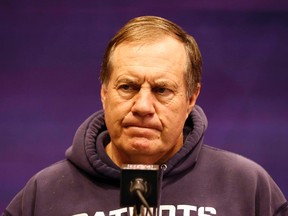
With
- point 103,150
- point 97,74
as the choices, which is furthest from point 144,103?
point 97,74

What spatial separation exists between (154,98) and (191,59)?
0.71 ft

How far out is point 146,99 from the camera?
5.67 ft

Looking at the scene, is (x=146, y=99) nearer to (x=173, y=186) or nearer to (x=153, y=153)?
(x=153, y=153)

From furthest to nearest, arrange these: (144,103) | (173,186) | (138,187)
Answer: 1. (173,186)
2. (144,103)
3. (138,187)

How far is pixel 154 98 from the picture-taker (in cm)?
176

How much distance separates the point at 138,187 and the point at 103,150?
62 cm

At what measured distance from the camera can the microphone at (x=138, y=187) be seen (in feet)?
4.29

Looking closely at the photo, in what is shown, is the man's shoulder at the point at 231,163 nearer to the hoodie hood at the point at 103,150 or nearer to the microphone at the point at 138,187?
the hoodie hood at the point at 103,150

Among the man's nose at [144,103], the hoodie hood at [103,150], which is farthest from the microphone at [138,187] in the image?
the hoodie hood at [103,150]

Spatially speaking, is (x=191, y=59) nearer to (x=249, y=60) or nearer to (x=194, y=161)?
(x=194, y=161)

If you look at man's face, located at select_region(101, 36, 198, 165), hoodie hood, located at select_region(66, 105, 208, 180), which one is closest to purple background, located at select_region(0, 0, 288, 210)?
hoodie hood, located at select_region(66, 105, 208, 180)

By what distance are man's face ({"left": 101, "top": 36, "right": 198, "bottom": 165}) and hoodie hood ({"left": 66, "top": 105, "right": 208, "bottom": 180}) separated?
7 cm

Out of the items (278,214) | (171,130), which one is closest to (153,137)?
(171,130)

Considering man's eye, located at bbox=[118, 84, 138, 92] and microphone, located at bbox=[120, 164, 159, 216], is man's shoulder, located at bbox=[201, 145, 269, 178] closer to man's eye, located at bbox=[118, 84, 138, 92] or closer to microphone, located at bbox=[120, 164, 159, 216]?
man's eye, located at bbox=[118, 84, 138, 92]
